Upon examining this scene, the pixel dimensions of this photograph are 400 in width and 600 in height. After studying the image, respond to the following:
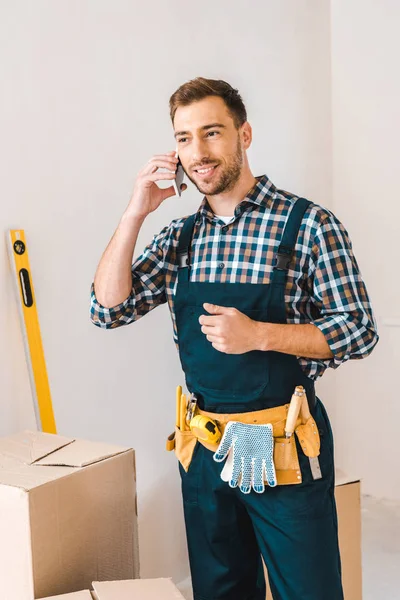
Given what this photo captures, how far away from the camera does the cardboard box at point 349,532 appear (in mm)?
2379

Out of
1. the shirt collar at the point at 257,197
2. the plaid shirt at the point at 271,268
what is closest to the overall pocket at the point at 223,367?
the plaid shirt at the point at 271,268

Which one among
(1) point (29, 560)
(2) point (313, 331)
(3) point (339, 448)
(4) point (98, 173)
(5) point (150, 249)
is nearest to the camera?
(1) point (29, 560)

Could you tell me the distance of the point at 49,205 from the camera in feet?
7.09

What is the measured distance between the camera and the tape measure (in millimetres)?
1676

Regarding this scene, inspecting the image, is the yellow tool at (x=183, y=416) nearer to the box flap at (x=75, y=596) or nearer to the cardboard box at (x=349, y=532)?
the box flap at (x=75, y=596)

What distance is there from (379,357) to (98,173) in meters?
1.91

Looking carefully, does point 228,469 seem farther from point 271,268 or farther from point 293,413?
point 271,268

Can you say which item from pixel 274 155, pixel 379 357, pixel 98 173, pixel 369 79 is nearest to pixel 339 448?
pixel 379 357

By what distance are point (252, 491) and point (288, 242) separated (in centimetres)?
57

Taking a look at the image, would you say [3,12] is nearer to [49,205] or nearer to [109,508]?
[49,205]

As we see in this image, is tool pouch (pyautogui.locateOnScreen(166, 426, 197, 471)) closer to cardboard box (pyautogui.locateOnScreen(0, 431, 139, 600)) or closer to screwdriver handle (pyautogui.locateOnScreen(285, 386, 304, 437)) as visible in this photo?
cardboard box (pyautogui.locateOnScreen(0, 431, 139, 600))

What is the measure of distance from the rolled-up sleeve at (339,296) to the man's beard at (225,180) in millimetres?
240

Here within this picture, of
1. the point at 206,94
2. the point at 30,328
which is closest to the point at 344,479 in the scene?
the point at 30,328

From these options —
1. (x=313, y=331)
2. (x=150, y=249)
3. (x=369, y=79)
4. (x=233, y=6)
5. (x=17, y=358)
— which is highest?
(x=233, y=6)
